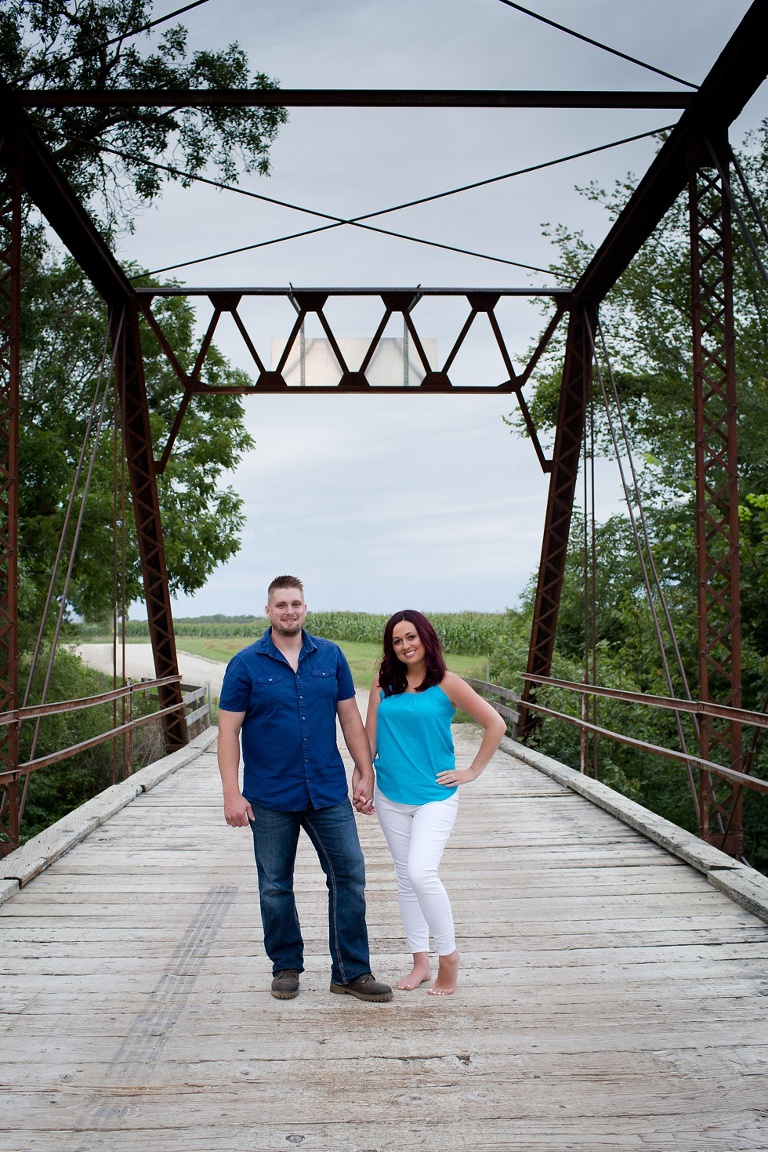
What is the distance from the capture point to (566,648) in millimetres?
27094

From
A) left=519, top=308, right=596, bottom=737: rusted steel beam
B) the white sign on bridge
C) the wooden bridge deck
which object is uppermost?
the white sign on bridge

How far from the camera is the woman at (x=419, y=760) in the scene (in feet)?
14.6

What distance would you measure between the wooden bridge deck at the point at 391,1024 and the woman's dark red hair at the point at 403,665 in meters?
1.30

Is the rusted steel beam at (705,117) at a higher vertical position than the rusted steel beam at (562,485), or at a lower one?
higher

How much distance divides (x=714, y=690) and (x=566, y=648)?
32.5ft

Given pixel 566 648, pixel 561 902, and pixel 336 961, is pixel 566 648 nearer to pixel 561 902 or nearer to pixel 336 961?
pixel 561 902

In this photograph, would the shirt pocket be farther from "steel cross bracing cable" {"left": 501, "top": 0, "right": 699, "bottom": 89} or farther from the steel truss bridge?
"steel cross bracing cable" {"left": 501, "top": 0, "right": 699, "bottom": 89}

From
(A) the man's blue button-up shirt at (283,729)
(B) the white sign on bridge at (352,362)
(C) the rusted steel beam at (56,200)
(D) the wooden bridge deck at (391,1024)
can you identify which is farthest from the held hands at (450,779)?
(B) the white sign on bridge at (352,362)

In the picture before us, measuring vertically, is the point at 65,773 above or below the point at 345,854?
below

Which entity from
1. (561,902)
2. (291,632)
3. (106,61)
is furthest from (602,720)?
(291,632)

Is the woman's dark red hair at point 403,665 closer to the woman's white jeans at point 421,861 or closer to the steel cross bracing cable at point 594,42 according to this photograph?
the woman's white jeans at point 421,861

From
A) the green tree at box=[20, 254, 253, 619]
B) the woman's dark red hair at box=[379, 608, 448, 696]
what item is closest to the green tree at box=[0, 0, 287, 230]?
the green tree at box=[20, 254, 253, 619]

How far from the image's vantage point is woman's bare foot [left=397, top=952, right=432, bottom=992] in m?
4.63

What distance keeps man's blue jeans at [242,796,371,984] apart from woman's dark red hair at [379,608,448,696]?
1.75ft
